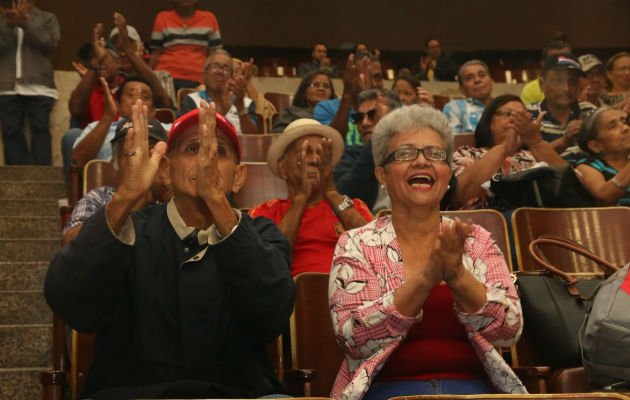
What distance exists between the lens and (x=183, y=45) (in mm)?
6051

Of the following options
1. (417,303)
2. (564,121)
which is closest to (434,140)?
(417,303)

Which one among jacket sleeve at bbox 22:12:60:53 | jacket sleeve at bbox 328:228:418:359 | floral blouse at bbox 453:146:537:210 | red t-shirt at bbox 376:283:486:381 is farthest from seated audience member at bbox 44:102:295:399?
jacket sleeve at bbox 22:12:60:53

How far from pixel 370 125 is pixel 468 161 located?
1.66ft

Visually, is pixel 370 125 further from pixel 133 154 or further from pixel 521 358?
pixel 133 154

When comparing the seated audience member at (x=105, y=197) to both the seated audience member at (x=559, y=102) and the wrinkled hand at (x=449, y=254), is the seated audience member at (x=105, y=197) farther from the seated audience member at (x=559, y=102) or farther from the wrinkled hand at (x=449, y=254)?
the seated audience member at (x=559, y=102)

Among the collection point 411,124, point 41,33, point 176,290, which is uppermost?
point 41,33

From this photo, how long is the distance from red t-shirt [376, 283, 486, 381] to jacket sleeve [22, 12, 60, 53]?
4.40m

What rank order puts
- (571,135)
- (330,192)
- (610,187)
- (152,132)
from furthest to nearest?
1. (571,135)
2. (610,187)
3. (152,132)
4. (330,192)

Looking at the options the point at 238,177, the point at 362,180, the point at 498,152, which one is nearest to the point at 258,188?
the point at 362,180

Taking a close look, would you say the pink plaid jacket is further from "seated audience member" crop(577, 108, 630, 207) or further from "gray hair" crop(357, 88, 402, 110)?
"gray hair" crop(357, 88, 402, 110)

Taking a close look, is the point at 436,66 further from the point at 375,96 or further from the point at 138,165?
the point at 138,165

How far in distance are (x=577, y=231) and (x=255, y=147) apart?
1934 mm

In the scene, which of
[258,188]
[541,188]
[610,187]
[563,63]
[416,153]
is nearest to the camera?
[416,153]

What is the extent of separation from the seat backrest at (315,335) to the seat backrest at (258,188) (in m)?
1.35
